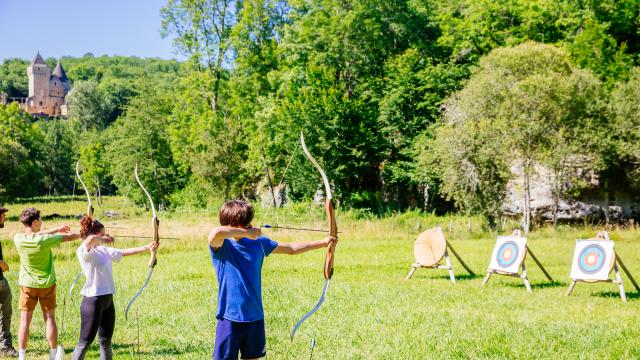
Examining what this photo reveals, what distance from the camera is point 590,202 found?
27188 mm

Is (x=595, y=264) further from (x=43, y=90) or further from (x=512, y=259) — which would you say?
(x=43, y=90)

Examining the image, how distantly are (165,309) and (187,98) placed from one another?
35586mm

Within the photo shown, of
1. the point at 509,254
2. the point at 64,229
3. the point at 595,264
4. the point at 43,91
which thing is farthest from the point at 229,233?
the point at 43,91

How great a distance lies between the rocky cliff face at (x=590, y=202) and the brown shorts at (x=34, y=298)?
23642 millimetres

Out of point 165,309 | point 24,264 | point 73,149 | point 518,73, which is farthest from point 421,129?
point 73,149

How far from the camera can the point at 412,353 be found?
6.54m

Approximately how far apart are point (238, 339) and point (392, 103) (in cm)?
3042

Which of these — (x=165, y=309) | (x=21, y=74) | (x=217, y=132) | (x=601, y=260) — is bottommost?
(x=165, y=309)

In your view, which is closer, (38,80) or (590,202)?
(590,202)

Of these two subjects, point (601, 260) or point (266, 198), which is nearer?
point (601, 260)

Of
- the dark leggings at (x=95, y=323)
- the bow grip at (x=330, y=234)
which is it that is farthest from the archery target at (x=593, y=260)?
the dark leggings at (x=95, y=323)

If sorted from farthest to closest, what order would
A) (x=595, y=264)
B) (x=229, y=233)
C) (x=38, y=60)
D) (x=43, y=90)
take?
(x=38, y=60)
(x=43, y=90)
(x=595, y=264)
(x=229, y=233)

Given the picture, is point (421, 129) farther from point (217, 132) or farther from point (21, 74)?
point (21, 74)

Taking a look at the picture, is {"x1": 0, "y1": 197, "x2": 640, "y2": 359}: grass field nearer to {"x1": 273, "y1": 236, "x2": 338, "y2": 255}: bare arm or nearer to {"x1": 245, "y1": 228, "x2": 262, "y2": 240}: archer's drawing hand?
{"x1": 273, "y1": 236, "x2": 338, "y2": 255}: bare arm
